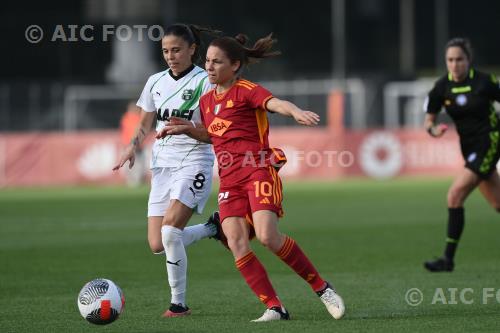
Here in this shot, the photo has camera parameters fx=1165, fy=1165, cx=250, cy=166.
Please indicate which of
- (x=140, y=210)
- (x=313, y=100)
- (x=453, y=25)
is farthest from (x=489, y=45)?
(x=140, y=210)

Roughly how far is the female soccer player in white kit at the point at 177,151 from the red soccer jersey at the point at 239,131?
63cm

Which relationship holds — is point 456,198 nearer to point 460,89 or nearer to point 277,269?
point 460,89

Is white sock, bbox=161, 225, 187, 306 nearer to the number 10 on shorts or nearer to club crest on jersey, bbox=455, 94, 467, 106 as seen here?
the number 10 on shorts

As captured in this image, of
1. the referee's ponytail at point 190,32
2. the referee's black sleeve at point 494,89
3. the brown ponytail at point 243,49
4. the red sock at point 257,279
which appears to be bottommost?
the red sock at point 257,279

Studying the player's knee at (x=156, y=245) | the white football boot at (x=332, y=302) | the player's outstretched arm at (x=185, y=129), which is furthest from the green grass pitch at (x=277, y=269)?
the player's outstretched arm at (x=185, y=129)

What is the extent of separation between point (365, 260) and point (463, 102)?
6.83 ft

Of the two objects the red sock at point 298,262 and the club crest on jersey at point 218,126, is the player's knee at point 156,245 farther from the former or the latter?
the red sock at point 298,262

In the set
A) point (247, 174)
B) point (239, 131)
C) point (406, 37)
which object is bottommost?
point (247, 174)

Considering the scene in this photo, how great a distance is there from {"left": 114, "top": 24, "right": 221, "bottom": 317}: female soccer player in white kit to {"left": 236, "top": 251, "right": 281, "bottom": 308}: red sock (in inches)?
30.3

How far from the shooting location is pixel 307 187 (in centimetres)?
2800

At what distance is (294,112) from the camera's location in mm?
7535

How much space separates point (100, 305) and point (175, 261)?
102 cm

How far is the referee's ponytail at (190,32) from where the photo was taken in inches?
354

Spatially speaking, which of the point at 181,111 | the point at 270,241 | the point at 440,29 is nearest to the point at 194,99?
the point at 181,111
